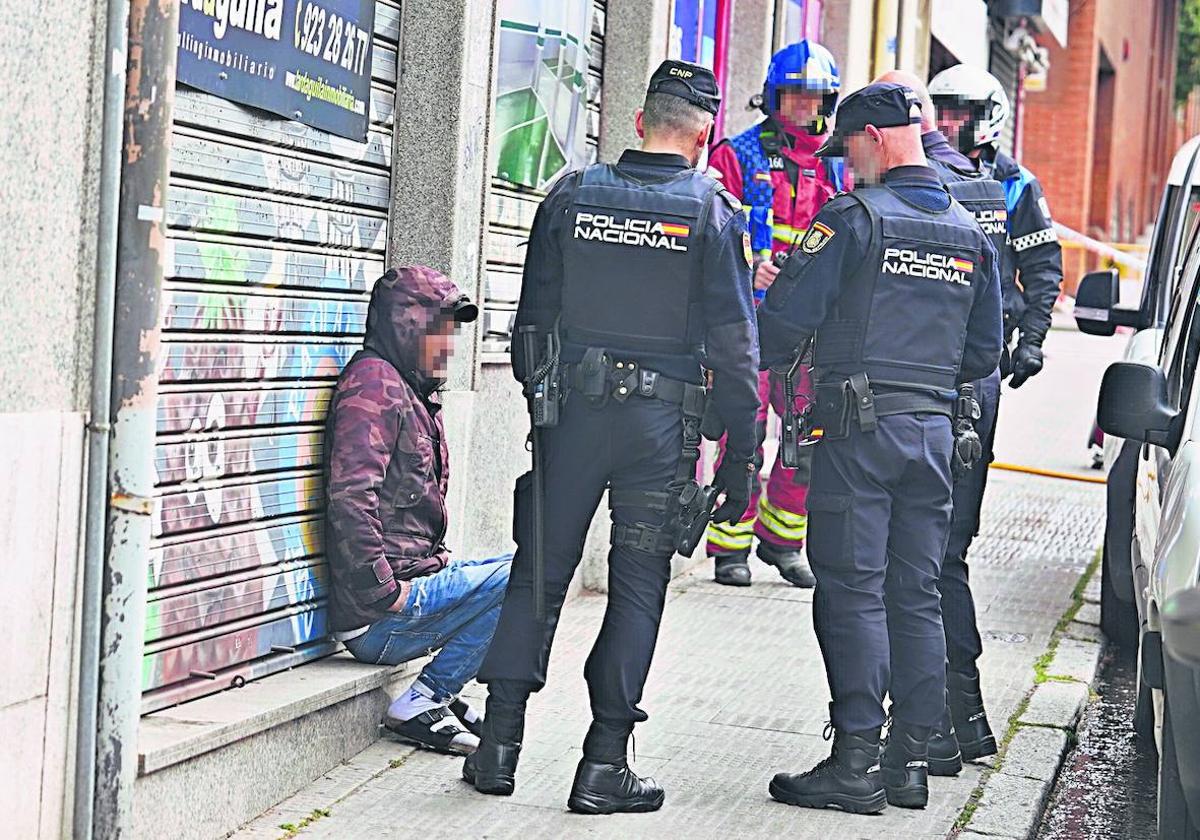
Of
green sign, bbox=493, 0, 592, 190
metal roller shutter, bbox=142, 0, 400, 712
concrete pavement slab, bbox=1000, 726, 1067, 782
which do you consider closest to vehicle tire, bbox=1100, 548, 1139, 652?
concrete pavement slab, bbox=1000, 726, 1067, 782

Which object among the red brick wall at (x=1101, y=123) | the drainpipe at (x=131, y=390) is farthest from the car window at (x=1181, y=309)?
the red brick wall at (x=1101, y=123)

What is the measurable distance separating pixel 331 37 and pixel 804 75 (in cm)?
261

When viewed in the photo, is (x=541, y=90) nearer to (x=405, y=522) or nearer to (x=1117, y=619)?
(x=405, y=522)

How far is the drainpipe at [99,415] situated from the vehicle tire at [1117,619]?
4.75m

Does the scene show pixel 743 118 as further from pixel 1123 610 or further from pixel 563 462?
pixel 563 462

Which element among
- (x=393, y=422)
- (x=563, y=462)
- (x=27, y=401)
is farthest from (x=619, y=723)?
(x=27, y=401)

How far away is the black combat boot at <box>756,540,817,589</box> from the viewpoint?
813cm

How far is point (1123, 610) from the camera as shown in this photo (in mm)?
7484

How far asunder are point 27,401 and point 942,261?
2525 millimetres

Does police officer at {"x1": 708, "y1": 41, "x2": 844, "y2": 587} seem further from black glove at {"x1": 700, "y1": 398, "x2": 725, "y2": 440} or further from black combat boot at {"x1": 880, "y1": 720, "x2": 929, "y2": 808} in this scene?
black glove at {"x1": 700, "y1": 398, "x2": 725, "y2": 440}

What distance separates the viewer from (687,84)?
4.80m

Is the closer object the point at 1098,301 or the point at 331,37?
the point at 331,37

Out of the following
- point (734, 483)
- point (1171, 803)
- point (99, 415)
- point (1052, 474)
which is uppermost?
point (99, 415)

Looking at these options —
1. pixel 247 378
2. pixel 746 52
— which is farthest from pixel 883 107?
pixel 746 52
